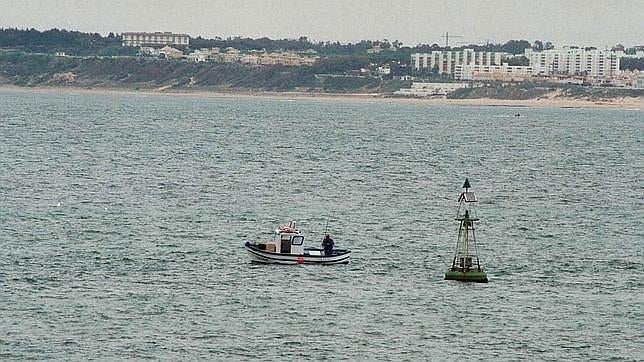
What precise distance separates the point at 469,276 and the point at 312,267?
6.31m

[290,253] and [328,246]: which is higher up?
[328,246]

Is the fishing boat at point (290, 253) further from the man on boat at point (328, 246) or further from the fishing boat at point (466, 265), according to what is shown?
the fishing boat at point (466, 265)

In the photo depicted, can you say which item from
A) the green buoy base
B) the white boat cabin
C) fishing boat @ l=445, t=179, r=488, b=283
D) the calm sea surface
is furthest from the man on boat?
the green buoy base

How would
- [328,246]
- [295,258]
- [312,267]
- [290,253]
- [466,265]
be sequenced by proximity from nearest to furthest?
1. [466,265]
2. [312,267]
3. [295,258]
4. [290,253]
5. [328,246]

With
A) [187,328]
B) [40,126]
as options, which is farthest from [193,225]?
[40,126]

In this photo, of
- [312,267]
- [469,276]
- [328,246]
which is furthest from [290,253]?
[469,276]

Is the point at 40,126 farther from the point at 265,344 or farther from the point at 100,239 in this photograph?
the point at 265,344

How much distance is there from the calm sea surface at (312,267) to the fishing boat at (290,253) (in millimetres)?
813

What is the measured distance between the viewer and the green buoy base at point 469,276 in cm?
5481

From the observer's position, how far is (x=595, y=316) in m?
49.2

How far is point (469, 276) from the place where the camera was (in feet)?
180

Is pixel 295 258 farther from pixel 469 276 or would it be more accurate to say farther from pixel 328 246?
pixel 469 276

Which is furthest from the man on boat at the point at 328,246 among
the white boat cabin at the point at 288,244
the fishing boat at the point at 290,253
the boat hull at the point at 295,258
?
the white boat cabin at the point at 288,244

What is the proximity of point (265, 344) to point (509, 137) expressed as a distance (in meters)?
131
